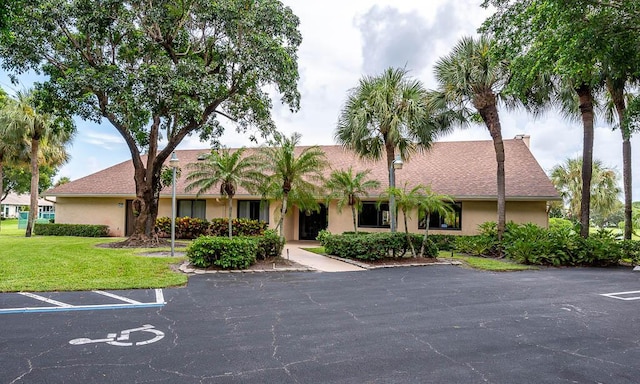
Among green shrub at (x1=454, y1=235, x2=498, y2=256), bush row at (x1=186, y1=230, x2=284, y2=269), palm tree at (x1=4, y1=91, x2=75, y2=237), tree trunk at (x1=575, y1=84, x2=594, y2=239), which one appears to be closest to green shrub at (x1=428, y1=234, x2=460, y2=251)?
green shrub at (x1=454, y1=235, x2=498, y2=256)

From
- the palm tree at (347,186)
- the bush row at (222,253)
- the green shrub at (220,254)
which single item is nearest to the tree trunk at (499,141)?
the palm tree at (347,186)

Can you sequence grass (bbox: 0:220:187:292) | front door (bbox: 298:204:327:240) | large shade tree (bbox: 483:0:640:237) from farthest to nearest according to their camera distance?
front door (bbox: 298:204:327:240) → grass (bbox: 0:220:187:292) → large shade tree (bbox: 483:0:640:237)

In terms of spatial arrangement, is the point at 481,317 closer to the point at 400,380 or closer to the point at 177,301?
the point at 400,380

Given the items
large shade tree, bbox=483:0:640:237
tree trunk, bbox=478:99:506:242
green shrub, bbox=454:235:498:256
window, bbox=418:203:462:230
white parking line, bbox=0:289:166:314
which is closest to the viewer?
white parking line, bbox=0:289:166:314

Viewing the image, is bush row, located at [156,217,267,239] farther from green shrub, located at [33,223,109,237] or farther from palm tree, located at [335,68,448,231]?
palm tree, located at [335,68,448,231]

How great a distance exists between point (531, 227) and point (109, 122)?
17772 mm

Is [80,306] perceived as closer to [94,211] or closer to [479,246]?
[479,246]

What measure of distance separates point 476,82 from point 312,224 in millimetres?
11390

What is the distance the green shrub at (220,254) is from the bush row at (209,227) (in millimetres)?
8835

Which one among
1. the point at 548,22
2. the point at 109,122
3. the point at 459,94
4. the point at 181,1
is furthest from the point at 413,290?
the point at 109,122

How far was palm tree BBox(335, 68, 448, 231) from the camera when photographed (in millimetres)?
14664

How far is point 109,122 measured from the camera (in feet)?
54.7

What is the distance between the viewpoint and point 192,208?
22.4m

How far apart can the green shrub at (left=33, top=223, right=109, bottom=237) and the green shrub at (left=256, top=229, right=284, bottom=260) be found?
45.8ft
